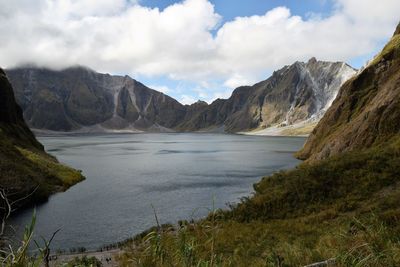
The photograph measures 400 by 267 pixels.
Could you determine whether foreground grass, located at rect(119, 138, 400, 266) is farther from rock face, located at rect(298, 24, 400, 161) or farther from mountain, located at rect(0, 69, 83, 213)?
mountain, located at rect(0, 69, 83, 213)

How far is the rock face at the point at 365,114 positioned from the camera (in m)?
65.6

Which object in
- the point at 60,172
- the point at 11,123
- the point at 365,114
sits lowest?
the point at 60,172

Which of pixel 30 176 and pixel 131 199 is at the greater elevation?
pixel 30 176

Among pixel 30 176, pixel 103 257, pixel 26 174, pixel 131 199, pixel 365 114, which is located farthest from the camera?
pixel 365 114

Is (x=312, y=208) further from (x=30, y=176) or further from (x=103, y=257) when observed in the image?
(x=30, y=176)

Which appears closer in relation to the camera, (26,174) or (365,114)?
(26,174)

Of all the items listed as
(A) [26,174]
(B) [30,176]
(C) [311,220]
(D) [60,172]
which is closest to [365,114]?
(C) [311,220]

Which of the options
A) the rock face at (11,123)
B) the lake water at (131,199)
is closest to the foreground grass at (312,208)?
the lake water at (131,199)

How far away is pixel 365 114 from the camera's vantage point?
75750 millimetres

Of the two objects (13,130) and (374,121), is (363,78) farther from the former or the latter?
(13,130)

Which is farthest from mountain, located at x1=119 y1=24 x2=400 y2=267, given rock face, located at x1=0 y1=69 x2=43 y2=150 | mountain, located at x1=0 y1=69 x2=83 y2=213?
rock face, located at x1=0 y1=69 x2=43 y2=150

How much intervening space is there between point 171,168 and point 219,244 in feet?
235

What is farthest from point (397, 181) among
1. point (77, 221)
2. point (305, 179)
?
point (77, 221)

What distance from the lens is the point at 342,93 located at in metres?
113
